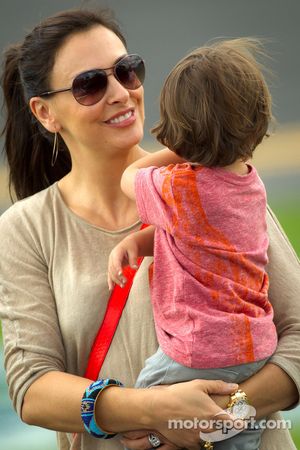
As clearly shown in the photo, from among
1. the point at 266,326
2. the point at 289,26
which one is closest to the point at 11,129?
the point at 266,326

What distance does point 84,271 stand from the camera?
3244mm

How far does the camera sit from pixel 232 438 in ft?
9.36

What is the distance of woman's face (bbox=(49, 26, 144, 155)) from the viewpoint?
3.29 meters

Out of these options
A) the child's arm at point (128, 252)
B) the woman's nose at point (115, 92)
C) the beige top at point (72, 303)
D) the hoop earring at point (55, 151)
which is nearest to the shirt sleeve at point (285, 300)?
the beige top at point (72, 303)

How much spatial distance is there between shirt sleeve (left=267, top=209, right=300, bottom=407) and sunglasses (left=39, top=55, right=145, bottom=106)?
2.25 ft

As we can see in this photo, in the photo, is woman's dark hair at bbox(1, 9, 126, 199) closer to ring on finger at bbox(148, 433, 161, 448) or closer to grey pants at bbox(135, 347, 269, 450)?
grey pants at bbox(135, 347, 269, 450)

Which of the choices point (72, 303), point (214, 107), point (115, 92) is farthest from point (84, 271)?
point (214, 107)

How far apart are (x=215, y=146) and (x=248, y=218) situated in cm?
25

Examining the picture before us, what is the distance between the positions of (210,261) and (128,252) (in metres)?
0.31

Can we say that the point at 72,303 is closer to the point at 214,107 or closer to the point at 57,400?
the point at 57,400

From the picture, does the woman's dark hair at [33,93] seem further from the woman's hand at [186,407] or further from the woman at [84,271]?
the woman's hand at [186,407]

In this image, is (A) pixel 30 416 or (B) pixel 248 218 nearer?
(B) pixel 248 218

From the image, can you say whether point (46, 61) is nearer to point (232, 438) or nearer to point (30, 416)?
point (30, 416)

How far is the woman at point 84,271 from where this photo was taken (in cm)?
293
